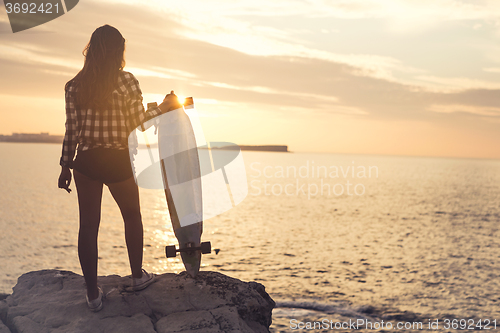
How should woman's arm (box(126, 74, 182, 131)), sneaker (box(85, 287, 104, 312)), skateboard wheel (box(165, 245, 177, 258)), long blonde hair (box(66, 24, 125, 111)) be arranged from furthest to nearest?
skateboard wheel (box(165, 245, 177, 258)) → sneaker (box(85, 287, 104, 312)) → woman's arm (box(126, 74, 182, 131)) → long blonde hair (box(66, 24, 125, 111))

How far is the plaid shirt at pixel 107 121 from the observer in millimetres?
3982

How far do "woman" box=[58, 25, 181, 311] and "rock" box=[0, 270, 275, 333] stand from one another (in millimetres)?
715

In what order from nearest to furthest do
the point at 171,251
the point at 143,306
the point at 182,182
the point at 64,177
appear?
the point at 64,177
the point at 143,306
the point at 171,251
the point at 182,182

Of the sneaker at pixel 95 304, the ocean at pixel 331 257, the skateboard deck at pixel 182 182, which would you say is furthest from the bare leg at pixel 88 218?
the ocean at pixel 331 257

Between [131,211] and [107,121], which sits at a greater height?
[107,121]

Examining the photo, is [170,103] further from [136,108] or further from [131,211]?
[131,211]

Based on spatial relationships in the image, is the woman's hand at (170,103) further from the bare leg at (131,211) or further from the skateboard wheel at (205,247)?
the skateboard wheel at (205,247)

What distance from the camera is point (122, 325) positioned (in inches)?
171

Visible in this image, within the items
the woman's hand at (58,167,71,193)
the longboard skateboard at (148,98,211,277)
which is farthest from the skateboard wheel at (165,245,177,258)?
the woman's hand at (58,167,71,193)

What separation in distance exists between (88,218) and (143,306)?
1435 millimetres

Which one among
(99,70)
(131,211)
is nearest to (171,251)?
(131,211)

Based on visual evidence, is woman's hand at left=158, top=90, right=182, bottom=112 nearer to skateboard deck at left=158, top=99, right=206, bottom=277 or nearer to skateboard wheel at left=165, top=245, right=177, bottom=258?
skateboard deck at left=158, top=99, right=206, bottom=277

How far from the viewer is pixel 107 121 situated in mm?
3994

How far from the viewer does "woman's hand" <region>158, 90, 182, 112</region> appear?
16.9 ft
